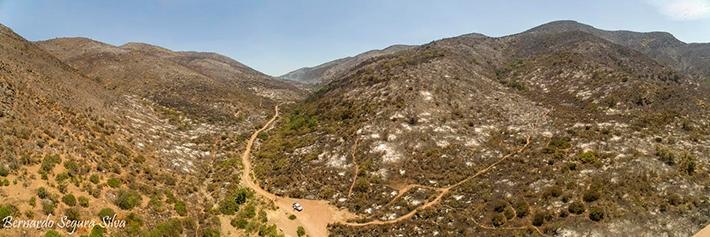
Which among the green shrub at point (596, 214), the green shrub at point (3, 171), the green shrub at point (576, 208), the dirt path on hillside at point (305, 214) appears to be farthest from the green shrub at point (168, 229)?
the green shrub at point (596, 214)

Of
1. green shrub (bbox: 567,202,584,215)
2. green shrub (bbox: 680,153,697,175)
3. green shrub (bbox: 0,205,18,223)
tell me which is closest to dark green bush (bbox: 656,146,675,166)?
green shrub (bbox: 680,153,697,175)

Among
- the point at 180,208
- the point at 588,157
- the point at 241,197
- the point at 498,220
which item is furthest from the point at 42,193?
the point at 588,157

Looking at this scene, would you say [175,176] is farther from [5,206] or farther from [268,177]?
[5,206]

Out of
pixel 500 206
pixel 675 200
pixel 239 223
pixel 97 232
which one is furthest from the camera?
pixel 239 223

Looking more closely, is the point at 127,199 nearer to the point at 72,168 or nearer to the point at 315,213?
the point at 72,168

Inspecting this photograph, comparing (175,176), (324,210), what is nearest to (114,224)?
(175,176)
